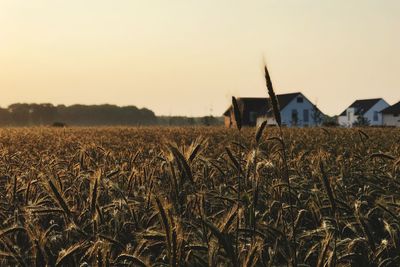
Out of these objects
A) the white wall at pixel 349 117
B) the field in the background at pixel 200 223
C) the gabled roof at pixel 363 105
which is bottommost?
the field in the background at pixel 200 223

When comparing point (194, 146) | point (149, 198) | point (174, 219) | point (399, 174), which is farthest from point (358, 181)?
point (174, 219)

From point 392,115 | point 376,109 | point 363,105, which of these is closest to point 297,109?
point 392,115

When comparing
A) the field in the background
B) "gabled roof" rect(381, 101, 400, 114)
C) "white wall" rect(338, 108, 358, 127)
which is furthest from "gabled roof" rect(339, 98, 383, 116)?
the field in the background

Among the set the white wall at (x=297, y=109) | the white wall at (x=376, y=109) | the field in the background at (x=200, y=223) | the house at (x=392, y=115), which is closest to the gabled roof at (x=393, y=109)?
the house at (x=392, y=115)

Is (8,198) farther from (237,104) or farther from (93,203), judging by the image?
(237,104)

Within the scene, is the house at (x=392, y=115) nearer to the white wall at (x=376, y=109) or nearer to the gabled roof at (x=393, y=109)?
the gabled roof at (x=393, y=109)

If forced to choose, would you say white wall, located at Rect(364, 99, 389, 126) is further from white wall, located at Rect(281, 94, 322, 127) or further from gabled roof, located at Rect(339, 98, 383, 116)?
white wall, located at Rect(281, 94, 322, 127)

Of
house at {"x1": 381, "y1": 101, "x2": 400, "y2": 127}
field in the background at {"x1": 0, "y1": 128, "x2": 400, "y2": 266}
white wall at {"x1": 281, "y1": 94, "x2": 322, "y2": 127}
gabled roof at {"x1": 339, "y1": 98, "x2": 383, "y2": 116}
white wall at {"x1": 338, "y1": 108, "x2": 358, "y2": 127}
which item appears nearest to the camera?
field in the background at {"x1": 0, "y1": 128, "x2": 400, "y2": 266}

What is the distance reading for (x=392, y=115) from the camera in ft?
341

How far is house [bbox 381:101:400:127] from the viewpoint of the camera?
102312mm

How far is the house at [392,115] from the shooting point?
102312 millimetres

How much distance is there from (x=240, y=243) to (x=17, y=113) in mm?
171890

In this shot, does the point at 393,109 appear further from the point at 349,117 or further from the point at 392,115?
the point at 349,117

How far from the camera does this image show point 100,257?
2.58m
